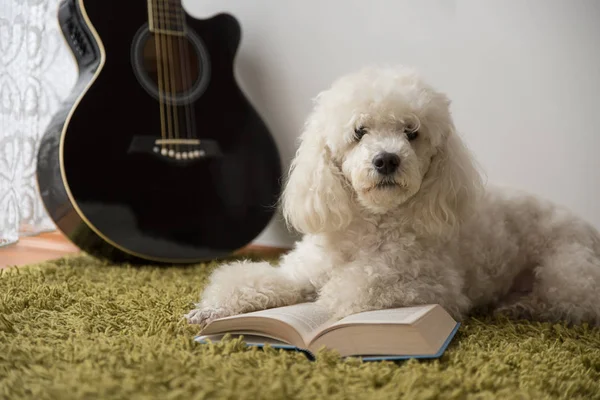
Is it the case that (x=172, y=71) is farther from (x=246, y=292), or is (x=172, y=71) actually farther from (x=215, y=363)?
(x=215, y=363)

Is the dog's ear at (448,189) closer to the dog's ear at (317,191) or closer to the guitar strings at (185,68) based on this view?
the dog's ear at (317,191)

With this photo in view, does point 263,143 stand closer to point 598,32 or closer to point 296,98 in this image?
point 296,98

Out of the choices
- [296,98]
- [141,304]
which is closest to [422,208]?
[141,304]

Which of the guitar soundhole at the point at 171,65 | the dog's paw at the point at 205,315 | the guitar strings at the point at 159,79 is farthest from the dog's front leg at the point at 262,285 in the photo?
the guitar soundhole at the point at 171,65

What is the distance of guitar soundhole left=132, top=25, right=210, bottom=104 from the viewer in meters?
2.13

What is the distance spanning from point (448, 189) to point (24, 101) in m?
1.50

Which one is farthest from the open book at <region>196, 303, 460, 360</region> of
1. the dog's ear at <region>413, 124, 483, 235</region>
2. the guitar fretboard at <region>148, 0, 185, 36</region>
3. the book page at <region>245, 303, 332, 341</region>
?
the guitar fretboard at <region>148, 0, 185, 36</region>

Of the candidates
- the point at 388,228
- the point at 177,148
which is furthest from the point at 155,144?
the point at 388,228

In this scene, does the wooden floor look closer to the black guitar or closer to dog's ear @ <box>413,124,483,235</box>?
the black guitar

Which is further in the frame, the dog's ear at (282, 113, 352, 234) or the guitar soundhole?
the guitar soundhole

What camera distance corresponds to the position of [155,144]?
84.3 inches

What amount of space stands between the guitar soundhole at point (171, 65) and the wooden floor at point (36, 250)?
690 mm

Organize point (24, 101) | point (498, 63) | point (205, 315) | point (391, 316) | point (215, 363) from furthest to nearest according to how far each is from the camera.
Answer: point (498, 63)
point (24, 101)
point (205, 315)
point (391, 316)
point (215, 363)

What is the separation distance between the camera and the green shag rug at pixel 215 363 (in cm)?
91
